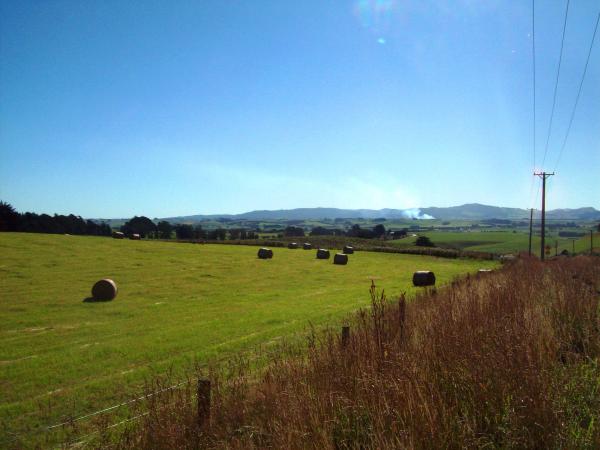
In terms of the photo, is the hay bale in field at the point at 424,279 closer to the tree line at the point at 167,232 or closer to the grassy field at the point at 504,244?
the grassy field at the point at 504,244

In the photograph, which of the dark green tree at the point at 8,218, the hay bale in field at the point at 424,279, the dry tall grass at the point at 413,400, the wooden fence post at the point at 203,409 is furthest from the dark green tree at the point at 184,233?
the wooden fence post at the point at 203,409

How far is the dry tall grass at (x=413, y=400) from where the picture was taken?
429 centimetres

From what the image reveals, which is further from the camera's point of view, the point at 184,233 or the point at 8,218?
the point at 184,233

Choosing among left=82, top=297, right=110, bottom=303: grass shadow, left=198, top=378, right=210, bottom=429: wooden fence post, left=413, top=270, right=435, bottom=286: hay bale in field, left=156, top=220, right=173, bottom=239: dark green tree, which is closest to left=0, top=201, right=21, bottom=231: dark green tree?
left=156, top=220, right=173, bottom=239: dark green tree

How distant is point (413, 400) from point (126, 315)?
16.7 m

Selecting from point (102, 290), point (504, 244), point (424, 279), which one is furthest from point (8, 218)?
point (504, 244)

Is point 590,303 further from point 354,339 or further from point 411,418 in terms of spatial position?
point 411,418

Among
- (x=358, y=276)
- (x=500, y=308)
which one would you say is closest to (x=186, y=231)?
(x=358, y=276)

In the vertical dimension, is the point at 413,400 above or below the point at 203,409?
above

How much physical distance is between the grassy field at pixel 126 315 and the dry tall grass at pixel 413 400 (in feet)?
9.88

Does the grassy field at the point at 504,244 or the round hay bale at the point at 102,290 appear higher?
the round hay bale at the point at 102,290

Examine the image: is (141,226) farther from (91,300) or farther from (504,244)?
(504,244)

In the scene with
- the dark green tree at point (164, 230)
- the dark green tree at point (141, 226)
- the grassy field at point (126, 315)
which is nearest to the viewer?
the grassy field at point (126, 315)

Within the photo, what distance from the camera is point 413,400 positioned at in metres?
4.61
